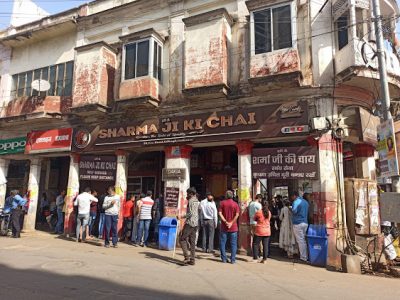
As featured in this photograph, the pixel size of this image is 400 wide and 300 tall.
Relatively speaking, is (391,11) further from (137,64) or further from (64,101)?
(64,101)

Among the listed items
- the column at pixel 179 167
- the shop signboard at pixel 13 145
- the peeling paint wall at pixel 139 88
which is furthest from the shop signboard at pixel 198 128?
the shop signboard at pixel 13 145

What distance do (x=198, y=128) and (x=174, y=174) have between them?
6.00ft

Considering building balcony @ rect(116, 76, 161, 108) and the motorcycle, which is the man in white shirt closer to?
the motorcycle

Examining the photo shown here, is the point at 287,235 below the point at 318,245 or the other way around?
the other way around

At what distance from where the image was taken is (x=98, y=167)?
1339cm

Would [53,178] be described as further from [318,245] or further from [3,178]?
[318,245]

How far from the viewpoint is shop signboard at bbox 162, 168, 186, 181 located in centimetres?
1150

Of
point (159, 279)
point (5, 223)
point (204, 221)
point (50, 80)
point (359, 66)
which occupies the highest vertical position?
point (50, 80)

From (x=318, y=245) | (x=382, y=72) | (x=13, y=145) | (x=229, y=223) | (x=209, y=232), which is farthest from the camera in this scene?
(x=13, y=145)

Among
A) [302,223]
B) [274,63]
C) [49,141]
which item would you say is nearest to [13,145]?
[49,141]

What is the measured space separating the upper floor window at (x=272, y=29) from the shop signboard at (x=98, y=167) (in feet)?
22.9

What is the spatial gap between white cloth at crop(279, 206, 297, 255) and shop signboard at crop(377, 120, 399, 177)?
10.2 ft

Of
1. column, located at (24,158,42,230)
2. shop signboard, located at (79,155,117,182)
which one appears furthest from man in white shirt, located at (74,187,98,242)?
column, located at (24,158,42,230)

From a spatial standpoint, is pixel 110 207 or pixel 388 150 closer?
pixel 388 150
